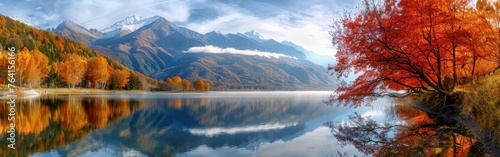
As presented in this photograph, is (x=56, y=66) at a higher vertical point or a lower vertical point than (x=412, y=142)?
higher

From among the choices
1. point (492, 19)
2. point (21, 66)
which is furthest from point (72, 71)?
point (492, 19)

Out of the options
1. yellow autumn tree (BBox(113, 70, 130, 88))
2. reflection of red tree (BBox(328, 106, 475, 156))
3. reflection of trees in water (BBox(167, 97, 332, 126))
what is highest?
yellow autumn tree (BBox(113, 70, 130, 88))

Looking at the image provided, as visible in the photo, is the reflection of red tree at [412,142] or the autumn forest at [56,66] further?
the autumn forest at [56,66]

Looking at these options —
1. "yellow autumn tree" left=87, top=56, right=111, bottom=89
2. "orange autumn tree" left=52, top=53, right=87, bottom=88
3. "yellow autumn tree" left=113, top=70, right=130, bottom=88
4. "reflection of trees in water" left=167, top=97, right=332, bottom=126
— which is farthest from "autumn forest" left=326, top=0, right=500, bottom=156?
"yellow autumn tree" left=113, top=70, right=130, bottom=88

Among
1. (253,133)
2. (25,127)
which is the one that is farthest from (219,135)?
(25,127)

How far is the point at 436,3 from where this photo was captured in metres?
17.3

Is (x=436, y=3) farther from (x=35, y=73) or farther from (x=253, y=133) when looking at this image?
(x=35, y=73)

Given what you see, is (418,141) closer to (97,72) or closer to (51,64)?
(97,72)

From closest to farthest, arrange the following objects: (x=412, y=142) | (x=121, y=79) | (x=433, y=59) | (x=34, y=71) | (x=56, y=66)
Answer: (x=412, y=142)
(x=433, y=59)
(x=34, y=71)
(x=56, y=66)
(x=121, y=79)

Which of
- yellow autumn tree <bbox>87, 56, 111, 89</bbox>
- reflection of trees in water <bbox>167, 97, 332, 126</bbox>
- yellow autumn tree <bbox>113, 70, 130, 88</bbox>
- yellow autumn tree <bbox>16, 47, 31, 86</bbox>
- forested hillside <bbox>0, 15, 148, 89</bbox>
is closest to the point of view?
reflection of trees in water <bbox>167, 97, 332, 126</bbox>

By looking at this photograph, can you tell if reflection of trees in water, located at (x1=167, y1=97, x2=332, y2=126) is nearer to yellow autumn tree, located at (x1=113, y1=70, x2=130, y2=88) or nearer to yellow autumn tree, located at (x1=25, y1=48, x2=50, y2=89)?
yellow autumn tree, located at (x1=25, y1=48, x2=50, y2=89)

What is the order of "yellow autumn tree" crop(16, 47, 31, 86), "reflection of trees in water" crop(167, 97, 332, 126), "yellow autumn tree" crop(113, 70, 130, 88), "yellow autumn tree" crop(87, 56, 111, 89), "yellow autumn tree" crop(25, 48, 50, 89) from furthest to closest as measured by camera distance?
→ "yellow autumn tree" crop(113, 70, 130, 88), "yellow autumn tree" crop(87, 56, 111, 89), "yellow autumn tree" crop(25, 48, 50, 89), "yellow autumn tree" crop(16, 47, 31, 86), "reflection of trees in water" crop(167, 97, 332, 126)

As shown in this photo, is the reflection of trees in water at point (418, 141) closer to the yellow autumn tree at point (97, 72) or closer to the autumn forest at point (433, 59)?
the autumn forest at point (433, 59)

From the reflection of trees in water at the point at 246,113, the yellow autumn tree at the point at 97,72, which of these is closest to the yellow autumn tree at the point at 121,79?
the yellow autumn tree at the point at 97,72
